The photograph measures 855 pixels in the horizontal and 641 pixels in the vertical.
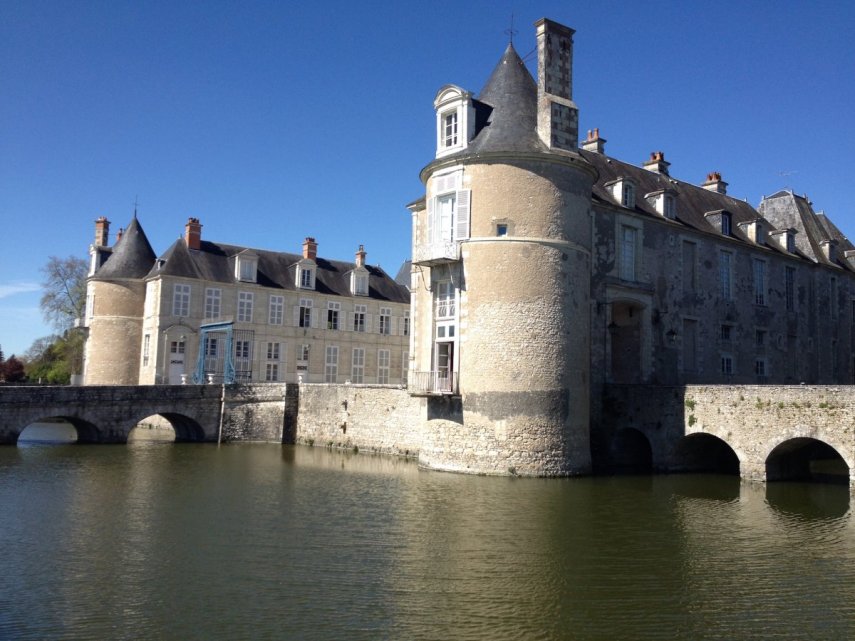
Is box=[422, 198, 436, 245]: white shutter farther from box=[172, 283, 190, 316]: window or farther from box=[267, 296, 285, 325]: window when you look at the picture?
box=[267, 296, 285, 325]: window

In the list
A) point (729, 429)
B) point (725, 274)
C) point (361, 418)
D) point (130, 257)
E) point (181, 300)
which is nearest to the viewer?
point (729, 429)

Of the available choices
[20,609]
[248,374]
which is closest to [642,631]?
[20,609]

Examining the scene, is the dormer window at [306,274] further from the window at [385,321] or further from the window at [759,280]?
the window at [759,280]

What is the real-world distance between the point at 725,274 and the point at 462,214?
1053cm

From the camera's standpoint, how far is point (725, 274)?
22734 mm

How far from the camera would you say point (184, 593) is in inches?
295

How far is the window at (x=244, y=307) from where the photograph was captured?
2998 cm

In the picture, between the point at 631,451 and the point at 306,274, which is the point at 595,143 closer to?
the point at 631,451

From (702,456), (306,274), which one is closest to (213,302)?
(306,274)

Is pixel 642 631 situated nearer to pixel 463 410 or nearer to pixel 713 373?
pixel 463 410

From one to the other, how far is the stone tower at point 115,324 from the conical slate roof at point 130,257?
4cm

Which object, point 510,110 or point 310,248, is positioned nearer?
point 510,110

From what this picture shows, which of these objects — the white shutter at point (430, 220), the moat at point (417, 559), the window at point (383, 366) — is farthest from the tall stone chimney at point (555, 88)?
the window at point (383, 366)

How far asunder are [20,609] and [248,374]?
893 inches
